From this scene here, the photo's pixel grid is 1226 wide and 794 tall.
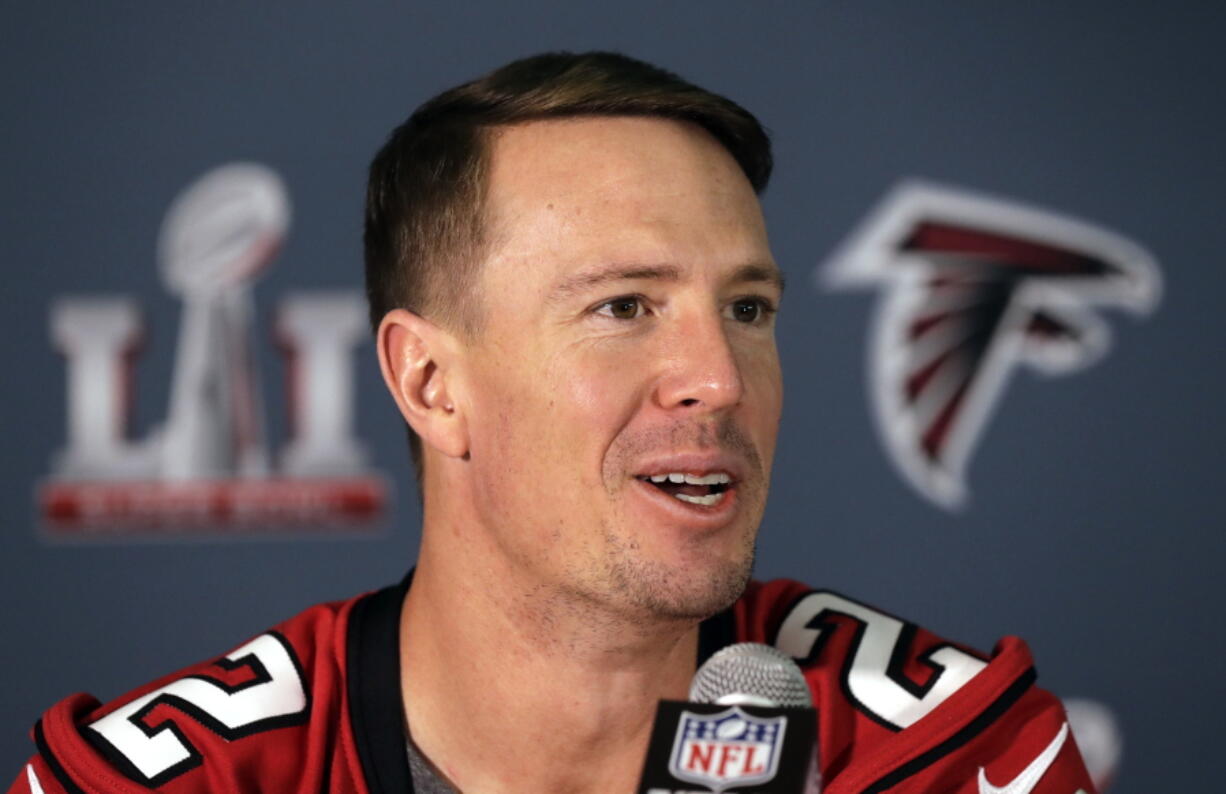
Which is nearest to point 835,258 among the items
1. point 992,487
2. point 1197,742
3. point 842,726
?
point 992,487

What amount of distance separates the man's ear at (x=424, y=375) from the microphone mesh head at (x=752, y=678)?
1.35ft

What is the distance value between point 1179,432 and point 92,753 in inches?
70.6

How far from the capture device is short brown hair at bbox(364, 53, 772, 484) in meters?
1.30

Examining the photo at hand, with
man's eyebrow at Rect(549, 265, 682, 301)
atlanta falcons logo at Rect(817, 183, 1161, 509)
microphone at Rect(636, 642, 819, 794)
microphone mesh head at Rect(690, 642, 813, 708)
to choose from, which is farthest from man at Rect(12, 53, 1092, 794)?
atlanta falcons logo at Rect(817, 183, 1161, 509)

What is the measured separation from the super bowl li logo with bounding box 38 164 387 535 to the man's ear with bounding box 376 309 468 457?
3.29 ft

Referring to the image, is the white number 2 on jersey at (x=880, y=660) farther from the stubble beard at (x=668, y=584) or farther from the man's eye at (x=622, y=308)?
the man's eye at (x=622, y=308)

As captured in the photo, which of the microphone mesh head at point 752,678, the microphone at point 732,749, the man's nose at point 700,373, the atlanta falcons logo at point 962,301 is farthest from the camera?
the atlanta falcons logo at point 962,301

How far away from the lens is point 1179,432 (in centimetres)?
235

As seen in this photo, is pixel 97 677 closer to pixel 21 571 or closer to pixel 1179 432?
pixel 21 571

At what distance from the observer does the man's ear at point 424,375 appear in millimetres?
1330

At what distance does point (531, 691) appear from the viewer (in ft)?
4.32

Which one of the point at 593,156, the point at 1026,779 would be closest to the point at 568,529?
the point at 593,156

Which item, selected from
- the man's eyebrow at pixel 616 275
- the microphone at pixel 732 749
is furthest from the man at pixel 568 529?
the microphone at pixel 732 749

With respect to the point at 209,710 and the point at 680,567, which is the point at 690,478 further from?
the point at 209,710
